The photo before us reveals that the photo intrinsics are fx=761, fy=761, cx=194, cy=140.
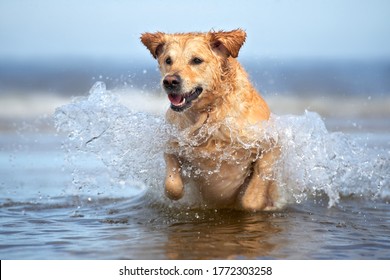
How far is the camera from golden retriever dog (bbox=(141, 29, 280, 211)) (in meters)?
6.45

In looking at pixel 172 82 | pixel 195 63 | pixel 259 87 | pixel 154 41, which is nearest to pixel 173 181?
pixel 172 82

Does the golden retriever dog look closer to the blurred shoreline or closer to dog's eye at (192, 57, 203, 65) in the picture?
dog's eye at (192, 57, 203, 65)

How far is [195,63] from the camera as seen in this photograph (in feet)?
21.0

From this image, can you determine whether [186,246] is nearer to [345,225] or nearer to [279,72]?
[345,225]

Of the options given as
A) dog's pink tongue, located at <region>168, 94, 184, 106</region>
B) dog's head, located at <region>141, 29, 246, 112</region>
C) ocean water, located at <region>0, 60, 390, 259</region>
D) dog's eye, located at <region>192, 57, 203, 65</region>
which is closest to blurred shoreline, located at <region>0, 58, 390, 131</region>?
ocean water, located at <region>0, 60, 390, 259</region>

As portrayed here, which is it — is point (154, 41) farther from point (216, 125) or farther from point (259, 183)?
point (259, 183)

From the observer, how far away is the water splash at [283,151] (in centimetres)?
716

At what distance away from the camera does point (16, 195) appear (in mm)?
8211

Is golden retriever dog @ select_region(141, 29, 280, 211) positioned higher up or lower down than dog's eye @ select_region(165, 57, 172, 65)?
lower down

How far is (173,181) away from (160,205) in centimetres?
80

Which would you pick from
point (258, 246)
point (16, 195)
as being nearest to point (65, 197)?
point (16, 195)

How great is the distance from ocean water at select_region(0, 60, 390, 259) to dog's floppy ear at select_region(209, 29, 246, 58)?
2.44ft

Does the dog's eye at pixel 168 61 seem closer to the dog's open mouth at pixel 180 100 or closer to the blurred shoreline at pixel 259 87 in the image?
the dog's open mouth at pixel 180 100

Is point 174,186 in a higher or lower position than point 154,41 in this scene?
lower
